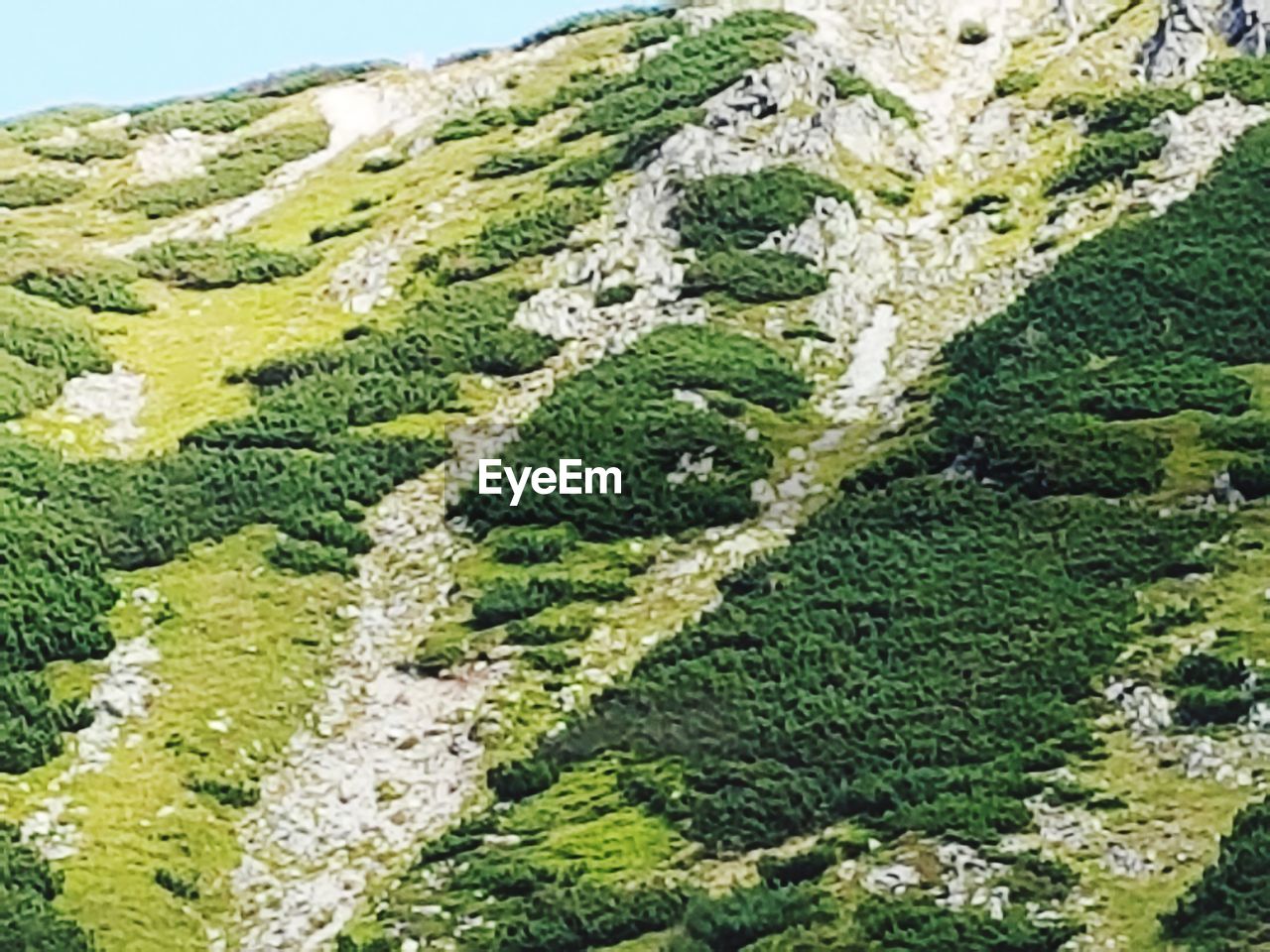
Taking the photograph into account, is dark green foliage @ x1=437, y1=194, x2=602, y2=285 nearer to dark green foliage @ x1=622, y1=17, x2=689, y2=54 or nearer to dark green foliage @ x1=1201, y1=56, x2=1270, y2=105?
dark green foliage @ x1=1201, y1=56, x2=1270, y2=105

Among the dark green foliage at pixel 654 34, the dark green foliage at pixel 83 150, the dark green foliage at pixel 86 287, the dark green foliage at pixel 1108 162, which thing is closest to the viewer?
the dark green foliage at pixel 1108 162

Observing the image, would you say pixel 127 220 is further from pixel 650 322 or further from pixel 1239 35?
pixel 1239 35

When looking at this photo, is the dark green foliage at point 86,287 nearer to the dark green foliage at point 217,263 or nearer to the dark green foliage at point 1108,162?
the dark green foliage at point 217,263

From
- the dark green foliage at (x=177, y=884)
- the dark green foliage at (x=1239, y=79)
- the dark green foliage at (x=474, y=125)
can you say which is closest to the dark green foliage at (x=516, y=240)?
the dark green foliage at (x=474, y=125)

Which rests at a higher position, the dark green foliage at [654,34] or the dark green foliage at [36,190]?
the dark green foliage at [654,34]

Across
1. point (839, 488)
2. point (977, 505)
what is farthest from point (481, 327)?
point (977, 505)

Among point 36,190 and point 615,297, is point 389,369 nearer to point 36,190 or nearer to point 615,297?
point 615,297
